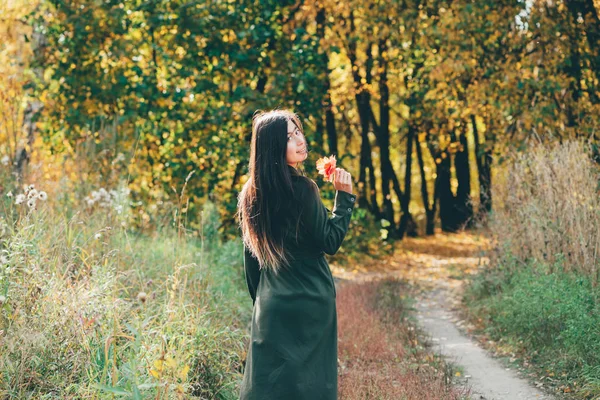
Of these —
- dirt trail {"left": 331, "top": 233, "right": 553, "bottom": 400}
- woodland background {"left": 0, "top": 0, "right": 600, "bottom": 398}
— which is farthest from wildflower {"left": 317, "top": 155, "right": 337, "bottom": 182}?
dirt trail {"left": 331, "top": 233, "right": 553, "bottom": 400}

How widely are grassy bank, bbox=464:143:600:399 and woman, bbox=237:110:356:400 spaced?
9.89ft

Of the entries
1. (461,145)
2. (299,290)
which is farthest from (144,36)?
(461,145)

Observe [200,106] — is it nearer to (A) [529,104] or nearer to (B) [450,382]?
(A) [529,104]

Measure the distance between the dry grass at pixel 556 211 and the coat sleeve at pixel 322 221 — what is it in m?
4.59

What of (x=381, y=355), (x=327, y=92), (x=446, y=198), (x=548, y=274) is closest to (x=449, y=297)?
(x=548, y=274)

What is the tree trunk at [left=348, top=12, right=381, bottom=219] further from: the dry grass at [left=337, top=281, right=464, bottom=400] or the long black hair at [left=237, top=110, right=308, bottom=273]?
the long black hair at [left=237, top=110, right=308, bottom=273]

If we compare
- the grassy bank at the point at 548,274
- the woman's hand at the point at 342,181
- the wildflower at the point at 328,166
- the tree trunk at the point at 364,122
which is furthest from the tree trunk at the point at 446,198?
the woman's hand at the point at 342,181

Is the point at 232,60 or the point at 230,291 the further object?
the point at 232,60

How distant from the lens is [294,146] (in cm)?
379

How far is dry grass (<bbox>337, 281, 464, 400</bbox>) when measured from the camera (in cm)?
553

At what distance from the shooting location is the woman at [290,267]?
370cm

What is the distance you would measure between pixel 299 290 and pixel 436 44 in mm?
11262

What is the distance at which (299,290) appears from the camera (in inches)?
148

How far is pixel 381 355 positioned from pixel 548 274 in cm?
253
